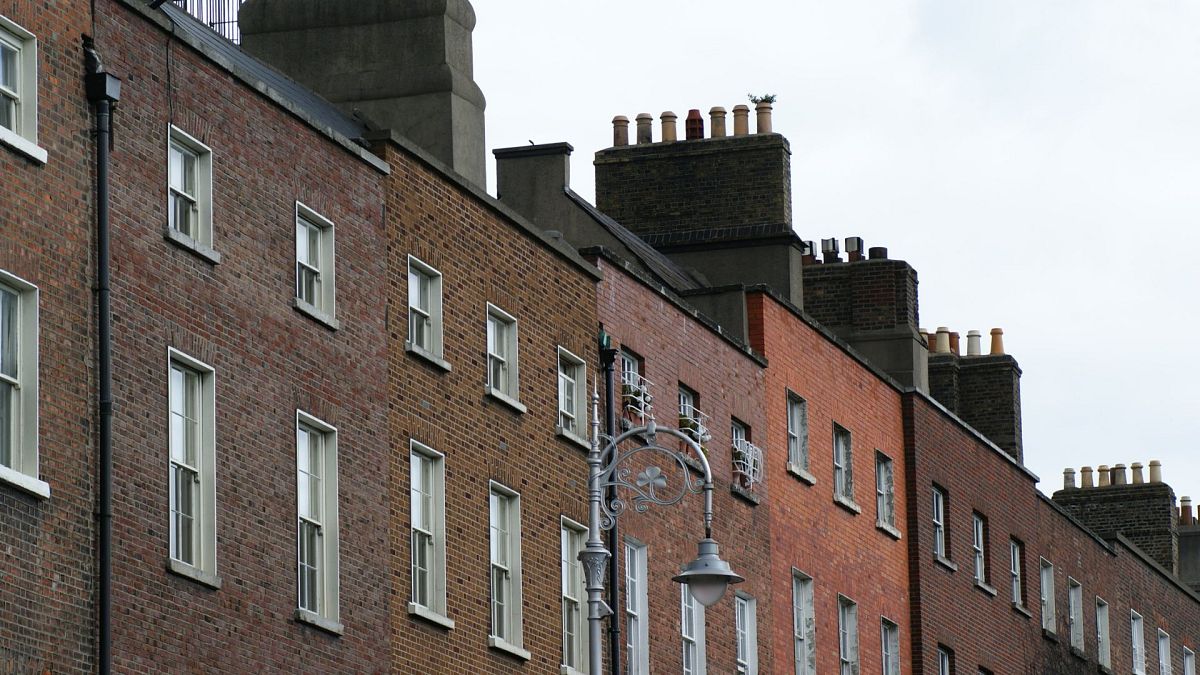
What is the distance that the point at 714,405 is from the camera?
46.2 metres

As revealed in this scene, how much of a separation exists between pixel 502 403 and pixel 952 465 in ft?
64.6

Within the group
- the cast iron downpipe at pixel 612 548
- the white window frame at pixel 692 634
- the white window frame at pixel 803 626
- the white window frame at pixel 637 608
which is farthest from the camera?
the white window frame at pixel 803 626

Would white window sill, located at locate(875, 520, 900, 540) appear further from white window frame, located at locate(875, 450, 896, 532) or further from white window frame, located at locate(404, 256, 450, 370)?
white window frame, located at locate(404, 256, 450, 370)

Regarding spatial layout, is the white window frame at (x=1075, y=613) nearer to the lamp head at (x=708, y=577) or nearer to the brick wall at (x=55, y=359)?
the lamp head at (x=708, y=577)

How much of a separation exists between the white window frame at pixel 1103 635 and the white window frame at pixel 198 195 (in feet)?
118

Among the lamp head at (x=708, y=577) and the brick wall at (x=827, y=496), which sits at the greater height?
the brick wall at (x=827, y=496)

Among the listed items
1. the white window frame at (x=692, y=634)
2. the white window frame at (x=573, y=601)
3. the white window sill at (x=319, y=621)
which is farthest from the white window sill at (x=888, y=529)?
the white window sill at (x=319, y=621)

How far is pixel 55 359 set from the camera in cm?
2862

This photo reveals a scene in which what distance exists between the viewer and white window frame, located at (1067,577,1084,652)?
62406mm

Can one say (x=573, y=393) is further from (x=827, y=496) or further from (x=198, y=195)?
(x=198, y=195)

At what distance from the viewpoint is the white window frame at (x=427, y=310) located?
36.8m

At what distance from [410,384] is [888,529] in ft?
60.4

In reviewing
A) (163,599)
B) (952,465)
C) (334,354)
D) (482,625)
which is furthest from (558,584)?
(952,465)

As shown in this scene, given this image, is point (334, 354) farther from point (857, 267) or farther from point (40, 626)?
point (857, 267)
